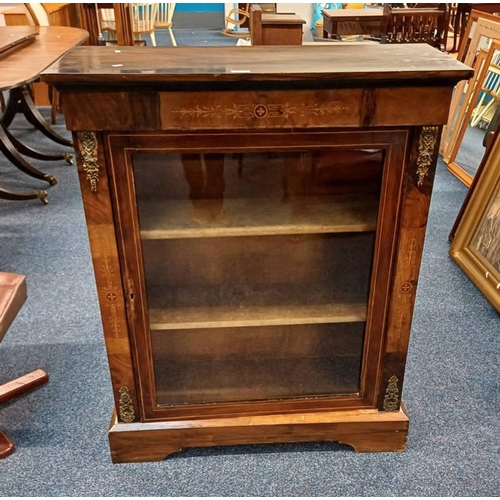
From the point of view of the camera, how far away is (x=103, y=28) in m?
5.43

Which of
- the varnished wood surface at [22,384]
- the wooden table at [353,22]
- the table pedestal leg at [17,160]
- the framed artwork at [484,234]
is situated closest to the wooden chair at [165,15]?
the wooden table at [353,22]

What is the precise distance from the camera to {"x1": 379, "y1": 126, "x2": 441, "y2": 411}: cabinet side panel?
1.06 m

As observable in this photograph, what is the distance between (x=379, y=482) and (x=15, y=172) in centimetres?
273

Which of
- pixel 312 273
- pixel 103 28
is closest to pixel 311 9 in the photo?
pixel 103 28

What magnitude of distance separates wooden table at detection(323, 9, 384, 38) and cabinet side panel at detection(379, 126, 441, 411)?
3333 mm

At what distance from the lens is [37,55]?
2.49 metres

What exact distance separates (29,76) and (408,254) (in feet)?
5.50

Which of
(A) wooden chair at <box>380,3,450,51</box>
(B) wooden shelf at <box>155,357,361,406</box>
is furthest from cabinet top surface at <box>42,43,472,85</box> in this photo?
(A) wooden chair at <box>380,3,450,51</box>

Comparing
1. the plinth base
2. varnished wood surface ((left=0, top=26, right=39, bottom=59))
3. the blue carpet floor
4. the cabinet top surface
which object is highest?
the cabinet top surface

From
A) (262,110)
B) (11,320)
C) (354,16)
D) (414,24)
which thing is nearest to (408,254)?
(262,110)

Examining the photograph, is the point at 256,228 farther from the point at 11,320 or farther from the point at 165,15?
the point at 165,15

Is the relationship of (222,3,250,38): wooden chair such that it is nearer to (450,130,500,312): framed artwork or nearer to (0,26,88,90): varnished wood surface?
(0,26,88,90): varnished wood surface

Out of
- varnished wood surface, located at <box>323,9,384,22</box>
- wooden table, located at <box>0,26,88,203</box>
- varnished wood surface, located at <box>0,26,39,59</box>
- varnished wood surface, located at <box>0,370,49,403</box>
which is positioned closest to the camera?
varnished wood surface, located at <box>0,370,49,403</box>

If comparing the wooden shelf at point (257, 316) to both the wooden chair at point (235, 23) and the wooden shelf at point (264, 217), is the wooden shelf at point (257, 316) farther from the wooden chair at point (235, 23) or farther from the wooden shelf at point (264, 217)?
the wooden chair at point (235, 23)
